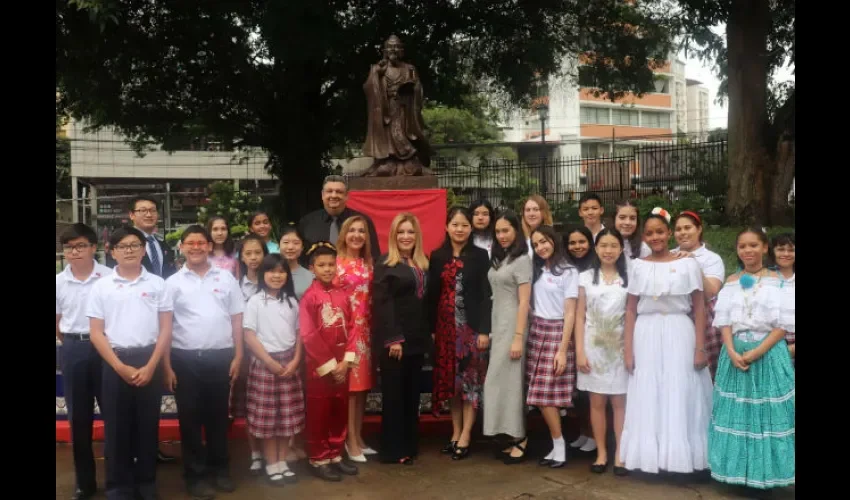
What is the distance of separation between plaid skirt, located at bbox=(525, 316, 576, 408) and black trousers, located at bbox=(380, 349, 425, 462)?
764 mm

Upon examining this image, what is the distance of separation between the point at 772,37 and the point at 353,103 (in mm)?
7398

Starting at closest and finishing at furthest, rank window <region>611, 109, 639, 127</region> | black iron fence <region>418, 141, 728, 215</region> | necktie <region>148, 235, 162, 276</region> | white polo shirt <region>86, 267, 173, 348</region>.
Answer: white polo shirt <region>86, 267, 173, 348</region>
necktie <region>148, 235, 162, 276</region>
black iron fence <region>418, 141, 728, 215</region>
window <region>611, 109, 639, 127</region>

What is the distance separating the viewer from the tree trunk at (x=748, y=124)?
37.8 ft

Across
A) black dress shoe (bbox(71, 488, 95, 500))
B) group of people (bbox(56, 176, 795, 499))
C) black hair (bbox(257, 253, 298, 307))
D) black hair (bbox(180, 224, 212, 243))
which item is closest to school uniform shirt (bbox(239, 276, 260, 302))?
group of people (bbox(56, 176, 795, 499))

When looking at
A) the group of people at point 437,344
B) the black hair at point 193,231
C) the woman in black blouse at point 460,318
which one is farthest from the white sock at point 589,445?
the black hair at point 193,231

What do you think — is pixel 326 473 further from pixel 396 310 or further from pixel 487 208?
pixel 487 208

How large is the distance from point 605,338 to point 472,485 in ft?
4.09

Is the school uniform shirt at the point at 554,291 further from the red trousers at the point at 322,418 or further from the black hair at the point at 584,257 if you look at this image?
the red trousers at the point at 322,418

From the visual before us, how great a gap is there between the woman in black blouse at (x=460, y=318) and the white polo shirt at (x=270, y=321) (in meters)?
1.01

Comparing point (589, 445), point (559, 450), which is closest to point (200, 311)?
point (559, 450)

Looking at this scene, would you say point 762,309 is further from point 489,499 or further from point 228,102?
point 228,102

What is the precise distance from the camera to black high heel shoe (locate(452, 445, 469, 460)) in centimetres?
498

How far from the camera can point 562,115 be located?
142 feet

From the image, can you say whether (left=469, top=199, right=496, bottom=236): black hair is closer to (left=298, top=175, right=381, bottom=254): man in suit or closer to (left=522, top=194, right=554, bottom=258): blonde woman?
(left=522, top=194, right=554, bottom=258): blonde woman
